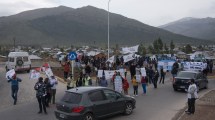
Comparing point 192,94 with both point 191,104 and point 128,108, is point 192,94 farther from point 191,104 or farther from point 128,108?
point 128,108

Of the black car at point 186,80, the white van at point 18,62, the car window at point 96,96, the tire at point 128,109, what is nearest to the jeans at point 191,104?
the tire at point 128,109

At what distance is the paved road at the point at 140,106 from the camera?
14844 mm

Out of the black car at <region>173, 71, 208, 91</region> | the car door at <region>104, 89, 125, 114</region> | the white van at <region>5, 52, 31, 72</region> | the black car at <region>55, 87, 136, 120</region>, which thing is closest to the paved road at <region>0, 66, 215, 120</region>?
the car door at <region>104, 89, 125, 114</region>

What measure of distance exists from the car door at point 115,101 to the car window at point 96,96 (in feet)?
0.80

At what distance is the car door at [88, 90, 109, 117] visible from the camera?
13.2m

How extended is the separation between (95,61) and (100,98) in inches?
882

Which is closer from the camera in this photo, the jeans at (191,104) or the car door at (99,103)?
the car door at (99,103)

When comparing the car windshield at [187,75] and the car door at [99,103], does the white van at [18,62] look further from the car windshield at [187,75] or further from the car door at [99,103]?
the car door at [99,103]

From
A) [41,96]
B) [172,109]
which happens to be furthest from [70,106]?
[172,109]

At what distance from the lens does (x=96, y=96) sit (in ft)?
44.0

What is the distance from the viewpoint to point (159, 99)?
63.3 ft

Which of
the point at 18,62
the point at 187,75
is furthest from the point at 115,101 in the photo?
the point at 18,62

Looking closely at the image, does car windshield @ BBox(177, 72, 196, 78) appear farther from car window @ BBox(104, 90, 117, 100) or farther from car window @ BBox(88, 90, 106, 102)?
car window @ BBox(88, 90, 106, 102)

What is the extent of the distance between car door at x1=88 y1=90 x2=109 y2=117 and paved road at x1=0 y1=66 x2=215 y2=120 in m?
0.94
